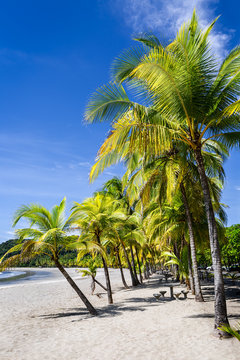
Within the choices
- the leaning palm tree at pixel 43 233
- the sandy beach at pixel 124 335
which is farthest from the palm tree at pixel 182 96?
the leaning palm tree at pixel 43 233

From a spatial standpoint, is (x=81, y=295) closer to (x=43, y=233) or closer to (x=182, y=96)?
(x=43, y=233)

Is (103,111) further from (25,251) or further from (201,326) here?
(201,326)

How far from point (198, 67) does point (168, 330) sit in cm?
701

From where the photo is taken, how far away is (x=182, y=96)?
6.87 m

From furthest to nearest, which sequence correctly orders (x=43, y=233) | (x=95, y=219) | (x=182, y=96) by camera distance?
(x=95, y=219) → (x=43, y=233) → (x=182, y=96)

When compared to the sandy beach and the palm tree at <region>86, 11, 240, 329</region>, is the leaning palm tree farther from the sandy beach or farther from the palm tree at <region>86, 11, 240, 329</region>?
the palm tree at <region>86, 11, 240, 329</region>

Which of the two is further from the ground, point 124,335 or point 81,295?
point 81,295

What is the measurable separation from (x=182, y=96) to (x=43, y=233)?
7.28m

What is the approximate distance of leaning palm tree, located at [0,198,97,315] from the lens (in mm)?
9484

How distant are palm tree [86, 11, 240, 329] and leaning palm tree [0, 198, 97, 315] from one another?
4.69 m

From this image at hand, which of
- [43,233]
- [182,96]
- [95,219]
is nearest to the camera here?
[182,96]

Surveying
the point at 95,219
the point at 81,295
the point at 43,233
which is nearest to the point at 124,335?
the point at 81,295

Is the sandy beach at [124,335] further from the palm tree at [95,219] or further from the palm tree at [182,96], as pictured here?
the palm tree at [95,219]

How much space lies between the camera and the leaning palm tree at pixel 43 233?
31.1 ft
